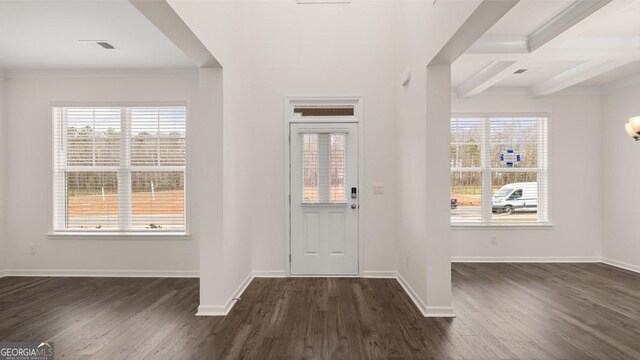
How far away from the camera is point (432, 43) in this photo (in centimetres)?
297

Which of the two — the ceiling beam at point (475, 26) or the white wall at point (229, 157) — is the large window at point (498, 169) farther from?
the white wall at point (229, 157)

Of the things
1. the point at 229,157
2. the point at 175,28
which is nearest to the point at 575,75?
the point at 229,157

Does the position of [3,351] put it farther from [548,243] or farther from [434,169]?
[548,243]

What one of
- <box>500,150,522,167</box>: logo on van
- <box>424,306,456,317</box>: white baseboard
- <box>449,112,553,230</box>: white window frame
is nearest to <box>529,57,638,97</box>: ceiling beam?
<box>449,112,553,230</box>: white window frame

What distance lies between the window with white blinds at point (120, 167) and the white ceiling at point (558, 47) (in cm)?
402

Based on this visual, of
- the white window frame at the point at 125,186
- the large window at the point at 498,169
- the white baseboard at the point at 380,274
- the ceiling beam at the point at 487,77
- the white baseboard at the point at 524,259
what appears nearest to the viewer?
the ceiling beam at the point at 487,77

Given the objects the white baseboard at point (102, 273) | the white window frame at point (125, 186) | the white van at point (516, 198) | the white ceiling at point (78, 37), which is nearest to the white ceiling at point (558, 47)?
the white van at point (516, 198)

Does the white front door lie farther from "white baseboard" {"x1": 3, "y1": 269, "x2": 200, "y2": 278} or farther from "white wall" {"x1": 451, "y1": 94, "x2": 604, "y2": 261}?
"white wall" {"x1": 451, "y1": 94, "x2": 604, "y2": 261}

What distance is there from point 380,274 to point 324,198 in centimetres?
129

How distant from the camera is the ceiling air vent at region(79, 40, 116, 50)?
364 centimetres

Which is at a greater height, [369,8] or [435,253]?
[369,8]

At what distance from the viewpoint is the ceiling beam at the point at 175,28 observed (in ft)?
6.76

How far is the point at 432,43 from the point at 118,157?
4313mm

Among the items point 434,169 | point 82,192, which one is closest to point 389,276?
point 434,169
